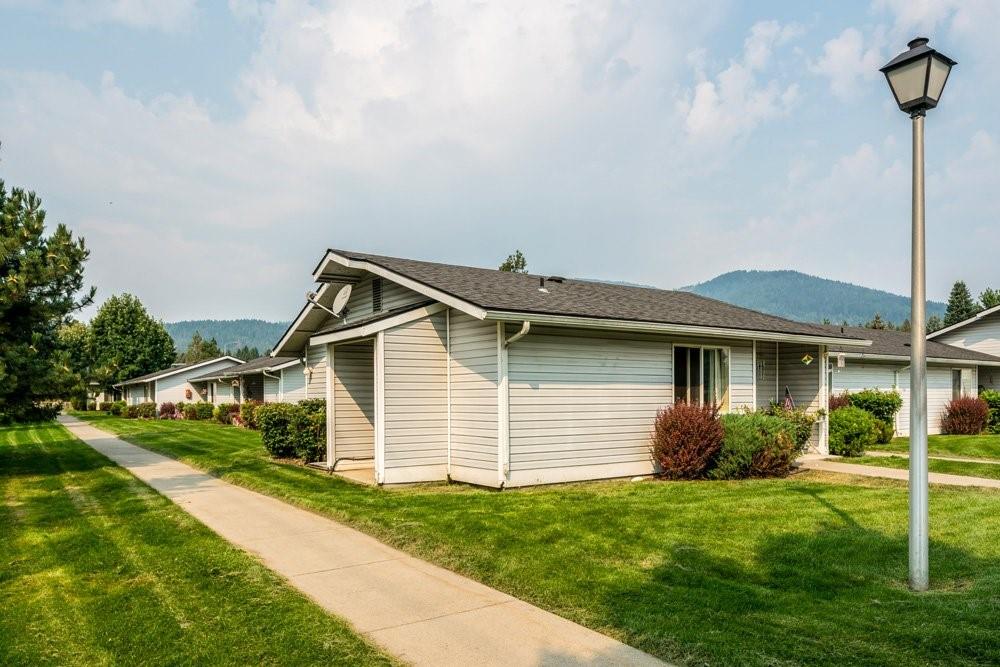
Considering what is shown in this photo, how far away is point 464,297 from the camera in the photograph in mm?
10906

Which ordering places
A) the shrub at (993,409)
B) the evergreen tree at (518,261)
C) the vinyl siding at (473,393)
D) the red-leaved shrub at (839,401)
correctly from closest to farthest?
the vinyl siding at (473,393), the red-leaved shrub at (839,401), the shrub at (993,409), the evergreen tree at (518,261)

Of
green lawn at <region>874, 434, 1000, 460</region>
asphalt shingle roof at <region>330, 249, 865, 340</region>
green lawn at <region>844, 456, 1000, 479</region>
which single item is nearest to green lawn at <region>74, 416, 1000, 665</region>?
asphalt shingle roof at <region>330, 249, 865, 340</region>

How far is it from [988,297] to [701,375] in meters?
67.7

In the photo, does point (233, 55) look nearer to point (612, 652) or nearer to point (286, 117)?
point (286, 117)

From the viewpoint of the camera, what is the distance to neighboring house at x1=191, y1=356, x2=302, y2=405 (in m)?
28.3

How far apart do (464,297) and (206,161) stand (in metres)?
11.0

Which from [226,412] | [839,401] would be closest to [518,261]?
[839,401]

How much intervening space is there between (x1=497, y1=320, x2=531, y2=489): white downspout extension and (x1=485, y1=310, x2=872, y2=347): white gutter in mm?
397

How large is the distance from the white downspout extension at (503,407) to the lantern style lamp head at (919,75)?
6.13 meters

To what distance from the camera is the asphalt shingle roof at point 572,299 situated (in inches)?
456

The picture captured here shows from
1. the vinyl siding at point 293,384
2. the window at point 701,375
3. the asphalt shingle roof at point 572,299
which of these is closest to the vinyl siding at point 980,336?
the asphalt shingle roof at point 572,299

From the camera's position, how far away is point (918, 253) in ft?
Answer: 19.9

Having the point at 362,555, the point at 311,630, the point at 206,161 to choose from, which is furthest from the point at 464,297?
the point at 206,161

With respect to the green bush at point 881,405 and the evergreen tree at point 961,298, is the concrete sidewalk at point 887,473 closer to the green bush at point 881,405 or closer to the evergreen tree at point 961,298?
the green bush at point 881,405
